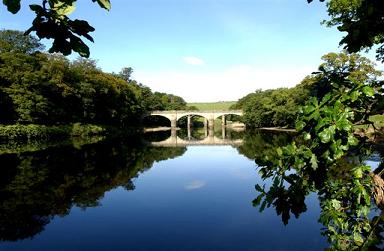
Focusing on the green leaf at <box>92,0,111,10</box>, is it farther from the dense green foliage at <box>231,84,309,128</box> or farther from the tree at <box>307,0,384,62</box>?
the dense green foliage at <box>231,84,309,128</box>

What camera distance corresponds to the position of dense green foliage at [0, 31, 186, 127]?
5181 cm

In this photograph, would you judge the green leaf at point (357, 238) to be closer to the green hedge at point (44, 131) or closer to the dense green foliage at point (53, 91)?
the green hedge at point (44, 131)

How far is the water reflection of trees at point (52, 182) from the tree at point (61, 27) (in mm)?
12623

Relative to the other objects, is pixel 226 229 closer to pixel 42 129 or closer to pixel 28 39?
pixel 42 129

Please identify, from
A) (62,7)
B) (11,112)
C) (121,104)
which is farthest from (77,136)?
(62,7)

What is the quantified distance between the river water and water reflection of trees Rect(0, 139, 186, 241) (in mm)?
46

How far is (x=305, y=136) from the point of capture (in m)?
3.37

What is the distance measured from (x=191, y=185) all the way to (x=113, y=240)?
36.0 feet

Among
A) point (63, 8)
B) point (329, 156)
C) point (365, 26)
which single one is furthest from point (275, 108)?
point (63, 8)

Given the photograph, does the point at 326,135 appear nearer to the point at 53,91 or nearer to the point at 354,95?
the point at 354,95

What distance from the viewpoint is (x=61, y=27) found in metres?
3.21

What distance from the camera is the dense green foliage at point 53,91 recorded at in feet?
170

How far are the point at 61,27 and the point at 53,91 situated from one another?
59.3 m

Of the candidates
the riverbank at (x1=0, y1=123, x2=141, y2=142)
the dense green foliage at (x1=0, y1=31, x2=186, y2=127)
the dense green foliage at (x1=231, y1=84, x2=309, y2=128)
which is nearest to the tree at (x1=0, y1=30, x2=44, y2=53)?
the dense green foliage at (x1=0, y1=31, x2=186, y2=127)
